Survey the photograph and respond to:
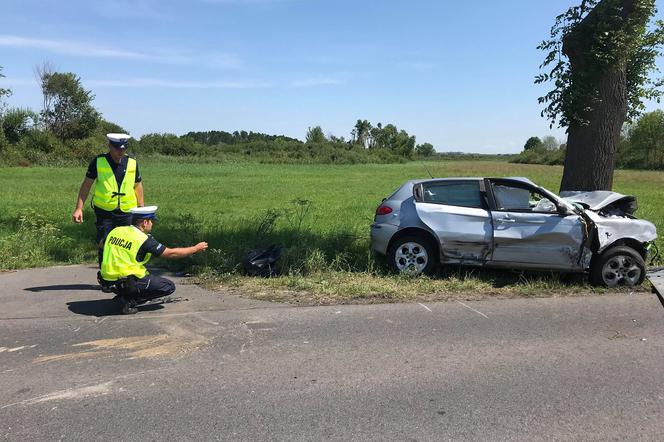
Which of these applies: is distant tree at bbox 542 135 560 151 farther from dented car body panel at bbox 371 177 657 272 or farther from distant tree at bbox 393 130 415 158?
dented car body panel at bbox 371 177 657 272

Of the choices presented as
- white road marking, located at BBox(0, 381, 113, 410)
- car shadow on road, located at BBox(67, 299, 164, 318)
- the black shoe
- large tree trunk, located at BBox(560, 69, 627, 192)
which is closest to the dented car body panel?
large tree trunk, located at BBox(560, 69, 627, 192)

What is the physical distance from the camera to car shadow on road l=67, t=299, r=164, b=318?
5691mm

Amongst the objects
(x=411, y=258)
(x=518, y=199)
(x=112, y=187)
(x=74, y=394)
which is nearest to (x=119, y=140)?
(x=112, y=187)

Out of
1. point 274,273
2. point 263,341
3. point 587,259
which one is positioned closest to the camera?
point 263,341

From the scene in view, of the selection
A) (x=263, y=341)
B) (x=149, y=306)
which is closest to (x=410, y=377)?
(x=263, y=341)

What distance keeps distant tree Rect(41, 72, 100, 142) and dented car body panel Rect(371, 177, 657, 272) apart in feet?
237

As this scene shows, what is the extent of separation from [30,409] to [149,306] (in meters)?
2.45

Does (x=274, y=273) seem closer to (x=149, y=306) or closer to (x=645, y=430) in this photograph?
(x=149, y=306)

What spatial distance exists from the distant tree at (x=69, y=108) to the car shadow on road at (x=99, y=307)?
71.6 metres

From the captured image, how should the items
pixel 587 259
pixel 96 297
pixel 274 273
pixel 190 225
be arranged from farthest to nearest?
1. pixel 190 225
2. pixel 274 273
3. pixel 587 259
4. pixel 96 297

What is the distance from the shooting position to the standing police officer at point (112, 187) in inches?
241

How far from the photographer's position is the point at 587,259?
270 inches

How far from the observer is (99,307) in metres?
5.92

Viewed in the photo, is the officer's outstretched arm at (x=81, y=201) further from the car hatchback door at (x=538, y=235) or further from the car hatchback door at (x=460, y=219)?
the car hatchback door at (x=538, y=235)
